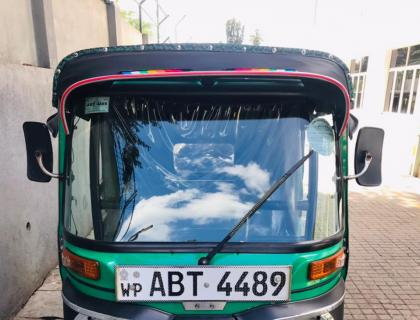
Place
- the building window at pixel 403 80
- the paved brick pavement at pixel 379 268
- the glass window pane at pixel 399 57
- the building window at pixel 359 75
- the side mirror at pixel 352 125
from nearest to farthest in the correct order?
the side mirror at pixel 352 125 < the paved brick pavement at pixel 379 268 < the building window at pixel 403 80 < the glass window pane at pixel 399 57 < the building window at pixel 359 75

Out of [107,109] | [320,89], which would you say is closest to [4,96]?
[107,109]

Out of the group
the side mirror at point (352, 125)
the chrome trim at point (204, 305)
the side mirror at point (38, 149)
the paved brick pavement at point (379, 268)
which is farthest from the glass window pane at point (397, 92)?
the side mirror at point (38, 149)

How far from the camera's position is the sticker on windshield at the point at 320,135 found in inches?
79.2

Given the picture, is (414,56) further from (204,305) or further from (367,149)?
(204,305)

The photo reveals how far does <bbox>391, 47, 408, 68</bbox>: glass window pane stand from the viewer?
33.0 ft

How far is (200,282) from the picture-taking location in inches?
73.9

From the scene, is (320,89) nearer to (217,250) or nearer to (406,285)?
(217,250)

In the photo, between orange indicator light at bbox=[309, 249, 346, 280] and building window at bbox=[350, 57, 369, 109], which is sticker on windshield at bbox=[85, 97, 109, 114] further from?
building window at bbox=[350, 57, 369, 109]

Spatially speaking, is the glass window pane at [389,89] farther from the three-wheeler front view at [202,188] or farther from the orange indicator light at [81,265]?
the orange indicator light at [81,265]

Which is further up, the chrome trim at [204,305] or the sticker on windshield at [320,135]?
the sticker on windshield at [320,135]

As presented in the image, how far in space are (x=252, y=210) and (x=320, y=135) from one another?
590 millimetres

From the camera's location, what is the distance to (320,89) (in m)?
A: 2.01

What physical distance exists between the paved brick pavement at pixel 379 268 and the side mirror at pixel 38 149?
195 cm

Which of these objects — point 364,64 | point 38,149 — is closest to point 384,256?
point 38,149
